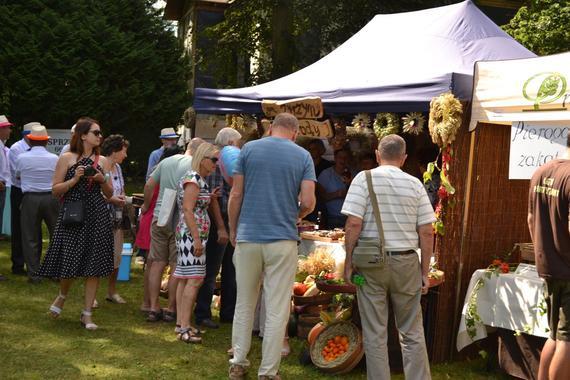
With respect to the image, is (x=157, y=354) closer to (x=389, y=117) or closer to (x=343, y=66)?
(x=389, y=117)

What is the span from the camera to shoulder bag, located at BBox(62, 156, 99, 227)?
608 cm

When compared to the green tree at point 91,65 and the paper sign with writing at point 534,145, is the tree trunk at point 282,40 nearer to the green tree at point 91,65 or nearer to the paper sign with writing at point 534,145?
the green tree at point 91,65

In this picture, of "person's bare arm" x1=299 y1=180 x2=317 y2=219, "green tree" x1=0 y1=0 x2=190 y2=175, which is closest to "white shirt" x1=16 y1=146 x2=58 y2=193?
"person's bare arm" x1=299 y1=180 x2=317 y2=219

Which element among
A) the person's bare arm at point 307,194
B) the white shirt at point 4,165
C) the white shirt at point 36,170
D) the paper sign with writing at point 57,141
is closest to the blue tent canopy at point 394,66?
the person's bare arm at point 307,194

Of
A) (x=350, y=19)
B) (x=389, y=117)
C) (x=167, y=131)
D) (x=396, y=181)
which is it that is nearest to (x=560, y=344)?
(x=396, y=181)

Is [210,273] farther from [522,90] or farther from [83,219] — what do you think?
[522,90]

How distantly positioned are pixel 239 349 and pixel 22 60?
1656cm

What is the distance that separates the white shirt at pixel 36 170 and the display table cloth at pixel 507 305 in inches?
187

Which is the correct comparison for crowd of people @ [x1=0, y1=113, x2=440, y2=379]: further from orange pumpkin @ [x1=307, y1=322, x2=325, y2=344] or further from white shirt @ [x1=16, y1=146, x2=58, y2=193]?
orange pumpkin @ [x1=307, y1=322, x2=325, y2=344]

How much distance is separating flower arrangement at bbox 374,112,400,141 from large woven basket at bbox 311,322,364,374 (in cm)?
182

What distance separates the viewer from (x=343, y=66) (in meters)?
7.65

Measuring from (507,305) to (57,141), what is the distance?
11215 mm

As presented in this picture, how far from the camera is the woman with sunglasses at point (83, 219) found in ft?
20.0

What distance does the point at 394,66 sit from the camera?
7.09 metres
